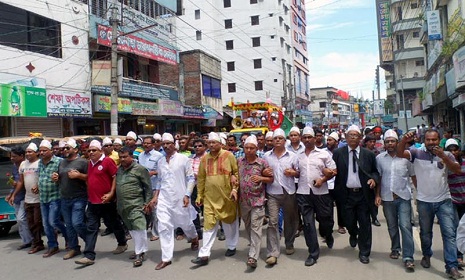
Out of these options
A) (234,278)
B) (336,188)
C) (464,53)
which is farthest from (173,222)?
(464,53)

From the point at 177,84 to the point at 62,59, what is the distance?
43.7 ft

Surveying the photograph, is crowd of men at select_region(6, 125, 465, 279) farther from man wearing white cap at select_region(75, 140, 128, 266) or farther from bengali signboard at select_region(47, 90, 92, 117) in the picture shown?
bengali signboard at select_region(47, 90, 92, 117)

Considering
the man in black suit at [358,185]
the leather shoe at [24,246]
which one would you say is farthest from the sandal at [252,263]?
the leather shoe at [24,246]

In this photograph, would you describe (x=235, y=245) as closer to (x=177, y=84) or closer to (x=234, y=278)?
(x=234, y=278)

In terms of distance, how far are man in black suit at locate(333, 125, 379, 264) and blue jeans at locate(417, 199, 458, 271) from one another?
67 centimetres

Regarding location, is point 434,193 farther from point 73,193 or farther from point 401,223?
point 73,193

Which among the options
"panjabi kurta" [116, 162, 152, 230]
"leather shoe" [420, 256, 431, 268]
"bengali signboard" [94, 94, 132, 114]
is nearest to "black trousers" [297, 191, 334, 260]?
"leather shoe" [420, 256, 431, 268]

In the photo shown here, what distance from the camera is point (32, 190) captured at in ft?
22.0

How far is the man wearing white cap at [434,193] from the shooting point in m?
4.71

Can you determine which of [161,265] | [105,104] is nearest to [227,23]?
[105,104]

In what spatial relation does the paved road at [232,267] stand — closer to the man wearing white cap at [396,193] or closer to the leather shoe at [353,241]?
the leather shoe at [353,241]

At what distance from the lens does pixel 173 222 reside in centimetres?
607

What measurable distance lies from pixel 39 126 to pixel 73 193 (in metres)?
10.8

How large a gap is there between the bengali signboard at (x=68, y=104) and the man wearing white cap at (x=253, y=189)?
11.5 meters
